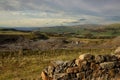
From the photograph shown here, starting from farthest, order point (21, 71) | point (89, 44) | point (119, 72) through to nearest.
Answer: point (89, 44) → point (21, 71) → point (119, 72)

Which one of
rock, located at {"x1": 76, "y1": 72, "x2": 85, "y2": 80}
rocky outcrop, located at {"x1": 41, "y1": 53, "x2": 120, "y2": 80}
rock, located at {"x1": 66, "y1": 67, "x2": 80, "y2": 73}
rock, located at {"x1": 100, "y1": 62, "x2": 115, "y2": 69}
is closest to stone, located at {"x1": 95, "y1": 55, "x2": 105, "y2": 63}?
rocky outcrop, located at {"x1": 41, "y1": 53, "x2": 120, "y2": 80}

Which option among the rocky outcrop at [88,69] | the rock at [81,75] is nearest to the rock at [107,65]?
the rocky outcrop at [88,69]

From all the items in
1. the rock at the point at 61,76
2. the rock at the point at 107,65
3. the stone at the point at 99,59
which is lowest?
the rock at the point at 61,76

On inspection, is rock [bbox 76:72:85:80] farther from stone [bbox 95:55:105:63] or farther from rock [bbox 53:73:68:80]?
stone [bbox 95:55:105:63]

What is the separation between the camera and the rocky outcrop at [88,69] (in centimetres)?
2525

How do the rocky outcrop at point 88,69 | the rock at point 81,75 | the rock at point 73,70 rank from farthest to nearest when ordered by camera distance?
the rock at point 73,70
the rock at point 81,75
the rocky outcrop at point 88,69

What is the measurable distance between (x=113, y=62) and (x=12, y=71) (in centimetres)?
2347

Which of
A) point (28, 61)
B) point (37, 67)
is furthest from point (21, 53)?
point (37, 67)

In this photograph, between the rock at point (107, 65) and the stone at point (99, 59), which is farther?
the stone at point (99, 59)

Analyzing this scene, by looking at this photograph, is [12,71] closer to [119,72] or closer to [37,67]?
[37,67]

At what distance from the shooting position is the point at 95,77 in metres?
25.3

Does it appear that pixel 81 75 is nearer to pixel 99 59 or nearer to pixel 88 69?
pixel 88 69

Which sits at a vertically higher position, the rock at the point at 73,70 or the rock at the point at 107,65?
the rock at the point at 107,65

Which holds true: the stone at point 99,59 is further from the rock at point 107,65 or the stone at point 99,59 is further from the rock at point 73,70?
the rock at point 73,70
